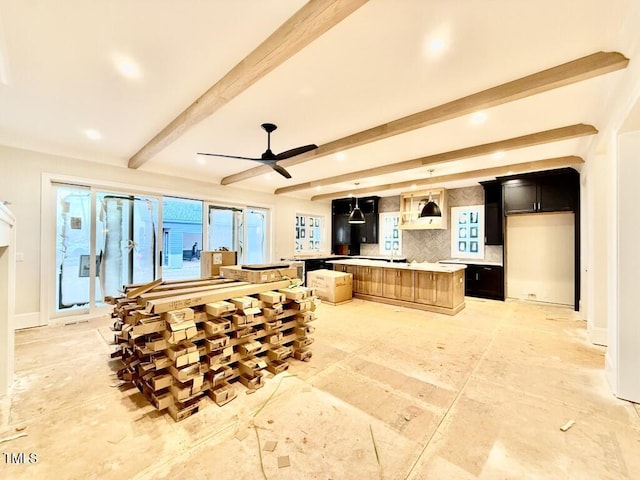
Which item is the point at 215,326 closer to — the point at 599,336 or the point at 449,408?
the point at 449,408

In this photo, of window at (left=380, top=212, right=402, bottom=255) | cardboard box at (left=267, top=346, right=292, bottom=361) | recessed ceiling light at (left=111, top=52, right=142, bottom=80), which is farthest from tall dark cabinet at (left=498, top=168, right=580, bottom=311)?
recessed ceiling light at (left=111, top=52, right=142, bottom=80)

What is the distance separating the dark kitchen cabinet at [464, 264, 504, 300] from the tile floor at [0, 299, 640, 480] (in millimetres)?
2615

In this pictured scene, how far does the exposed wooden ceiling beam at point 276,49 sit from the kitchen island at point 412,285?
432cm

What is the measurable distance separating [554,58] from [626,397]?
2858 millimetres

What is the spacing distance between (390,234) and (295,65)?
682cm

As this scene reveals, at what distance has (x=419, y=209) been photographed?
7480mm

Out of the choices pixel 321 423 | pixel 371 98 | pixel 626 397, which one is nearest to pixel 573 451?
pixel 626 397

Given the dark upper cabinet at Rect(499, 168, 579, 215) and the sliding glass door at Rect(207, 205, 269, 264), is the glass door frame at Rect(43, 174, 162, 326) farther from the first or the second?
the dark upper cabinet at Rect(499, 168, 579, 215)

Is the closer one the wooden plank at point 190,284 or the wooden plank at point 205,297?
the wooden plank at point 205,297

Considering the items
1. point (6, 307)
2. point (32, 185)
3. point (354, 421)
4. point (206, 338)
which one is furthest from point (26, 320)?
point (354, 421)

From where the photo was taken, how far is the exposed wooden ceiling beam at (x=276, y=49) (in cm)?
156

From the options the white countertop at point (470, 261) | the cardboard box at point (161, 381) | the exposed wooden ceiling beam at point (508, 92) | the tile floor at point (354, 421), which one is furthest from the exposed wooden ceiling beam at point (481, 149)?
the cardboard box at point (161, 381)

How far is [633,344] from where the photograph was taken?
2277mm

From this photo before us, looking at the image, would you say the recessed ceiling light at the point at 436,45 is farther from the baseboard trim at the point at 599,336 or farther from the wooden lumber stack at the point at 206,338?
the baseboard trim at the point at 599,336
